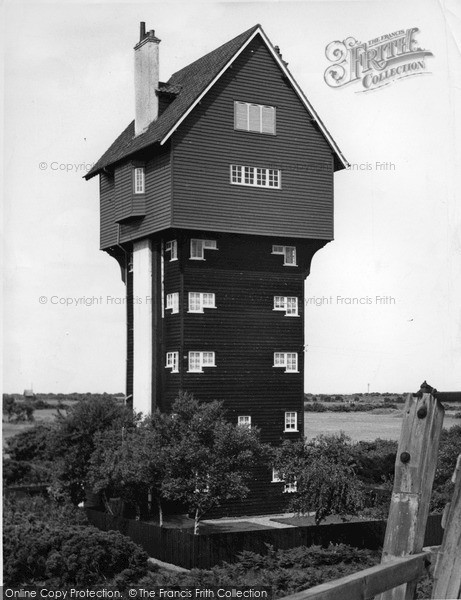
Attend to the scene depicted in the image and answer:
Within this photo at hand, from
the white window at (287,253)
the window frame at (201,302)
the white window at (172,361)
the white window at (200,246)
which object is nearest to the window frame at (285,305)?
the white window at (287,253)

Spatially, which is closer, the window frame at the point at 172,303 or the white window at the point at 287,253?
the white window at the point at 287,253

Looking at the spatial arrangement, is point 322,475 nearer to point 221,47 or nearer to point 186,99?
point 186,99

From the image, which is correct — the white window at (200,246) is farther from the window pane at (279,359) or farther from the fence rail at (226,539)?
the fence rail at (226,539)

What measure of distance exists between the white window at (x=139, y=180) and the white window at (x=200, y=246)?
1248 mm

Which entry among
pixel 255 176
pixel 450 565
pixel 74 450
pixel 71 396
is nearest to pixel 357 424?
pixel 255 176

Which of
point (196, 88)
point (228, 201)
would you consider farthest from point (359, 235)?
point (196, 88)

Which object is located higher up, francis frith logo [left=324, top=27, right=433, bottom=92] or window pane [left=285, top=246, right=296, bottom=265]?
francis frith logo [left=324, top=27, right=433, bottom=92]

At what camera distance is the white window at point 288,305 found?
14719 millimetres

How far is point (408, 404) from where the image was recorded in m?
6.03

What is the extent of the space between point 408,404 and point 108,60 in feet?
27.6

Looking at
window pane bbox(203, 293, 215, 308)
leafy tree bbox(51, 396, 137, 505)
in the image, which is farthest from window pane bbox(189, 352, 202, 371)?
leafy tree bbox(51, 396, 137, 505)

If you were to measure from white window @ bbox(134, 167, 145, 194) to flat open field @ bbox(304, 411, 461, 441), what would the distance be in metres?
4.80

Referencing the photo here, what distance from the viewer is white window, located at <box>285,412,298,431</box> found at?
15.7 meters

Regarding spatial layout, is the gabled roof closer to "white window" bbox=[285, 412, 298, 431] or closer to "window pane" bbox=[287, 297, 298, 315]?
"window pane" bbox=[287, 297, 298, 315]
